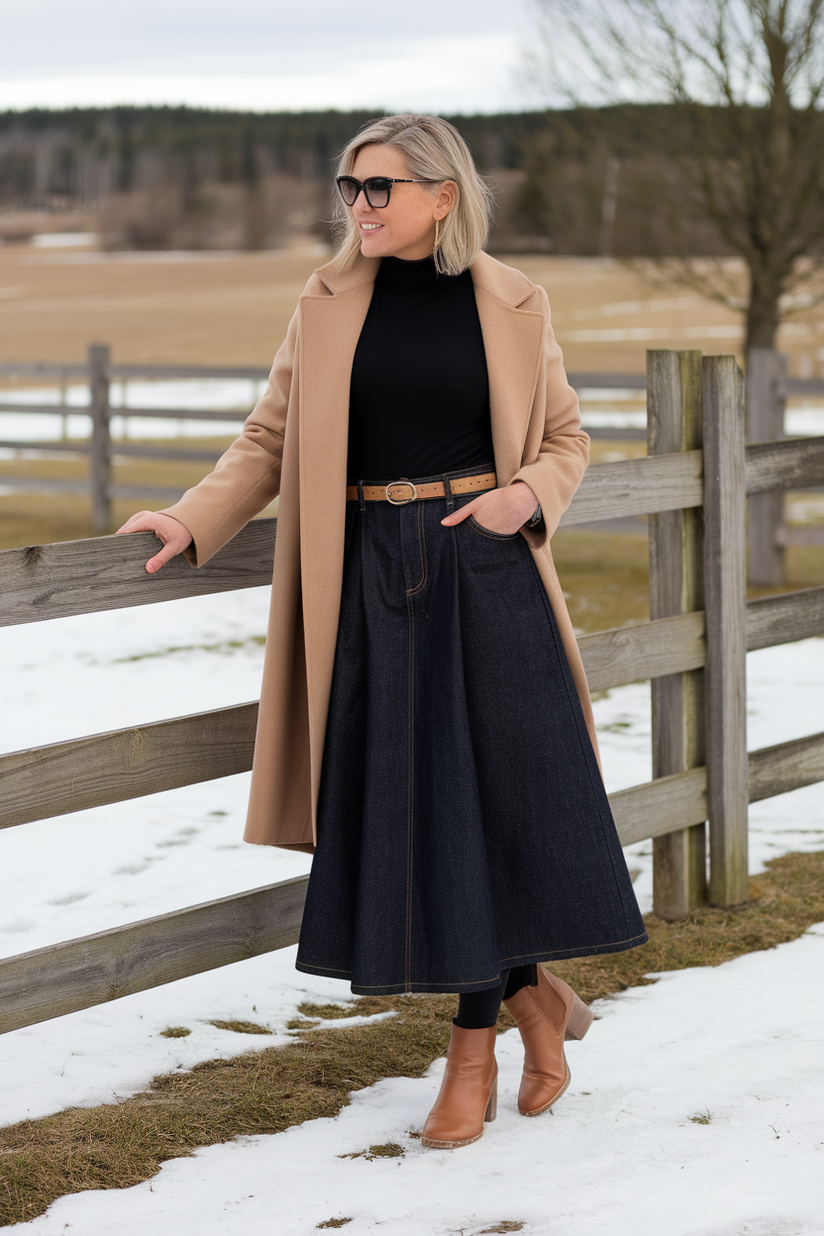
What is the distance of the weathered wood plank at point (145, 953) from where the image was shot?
8.77 ft

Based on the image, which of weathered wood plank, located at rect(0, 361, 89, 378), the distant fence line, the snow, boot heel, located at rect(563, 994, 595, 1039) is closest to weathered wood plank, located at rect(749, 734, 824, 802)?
the snow

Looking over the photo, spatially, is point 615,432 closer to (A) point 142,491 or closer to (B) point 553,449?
(A) point 142,491

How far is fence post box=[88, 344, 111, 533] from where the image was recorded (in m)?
11.8

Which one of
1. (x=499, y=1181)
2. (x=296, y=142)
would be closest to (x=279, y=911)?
(x=499, y=1181)

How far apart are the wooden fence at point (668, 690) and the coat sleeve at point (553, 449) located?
63 cm

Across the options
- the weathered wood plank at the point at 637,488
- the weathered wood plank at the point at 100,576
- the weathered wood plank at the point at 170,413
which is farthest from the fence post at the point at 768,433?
the weathered wood plank at the point at 100,576

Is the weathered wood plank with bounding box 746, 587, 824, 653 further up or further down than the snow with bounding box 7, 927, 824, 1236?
further up

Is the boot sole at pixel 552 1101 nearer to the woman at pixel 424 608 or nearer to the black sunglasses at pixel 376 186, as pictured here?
the woman at pixel 424 608

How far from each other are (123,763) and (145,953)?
387 mm

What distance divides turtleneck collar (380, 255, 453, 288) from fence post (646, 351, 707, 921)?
1.22 metres

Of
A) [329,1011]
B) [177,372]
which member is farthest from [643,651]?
[177,372]

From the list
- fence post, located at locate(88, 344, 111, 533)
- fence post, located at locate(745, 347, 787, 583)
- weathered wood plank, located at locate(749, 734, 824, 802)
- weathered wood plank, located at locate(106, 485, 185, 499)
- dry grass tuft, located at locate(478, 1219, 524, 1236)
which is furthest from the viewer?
weathered wood plank, located at locate(106, 485, 185, 499)

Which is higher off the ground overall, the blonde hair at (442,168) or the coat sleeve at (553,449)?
the blonde hair at (442,168)

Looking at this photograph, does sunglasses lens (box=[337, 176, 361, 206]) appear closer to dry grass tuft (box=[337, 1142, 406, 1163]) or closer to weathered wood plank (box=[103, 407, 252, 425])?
dry grass tuft (box=[337, 1142, 406, 1163])
